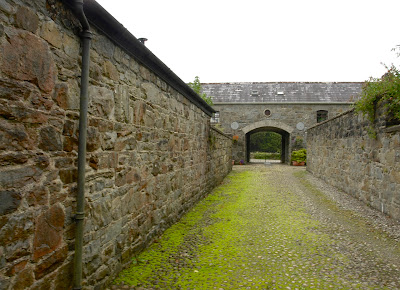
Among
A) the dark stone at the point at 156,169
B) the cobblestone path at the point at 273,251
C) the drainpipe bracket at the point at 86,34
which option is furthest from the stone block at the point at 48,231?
the dark stone at the point at 156,169

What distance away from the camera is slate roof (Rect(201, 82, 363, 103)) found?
22766 millimetres

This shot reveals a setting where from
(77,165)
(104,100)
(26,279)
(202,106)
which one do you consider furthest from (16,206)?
(202,106)

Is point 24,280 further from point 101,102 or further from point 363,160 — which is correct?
point 363,160

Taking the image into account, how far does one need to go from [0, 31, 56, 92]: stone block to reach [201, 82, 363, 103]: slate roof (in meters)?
21.1

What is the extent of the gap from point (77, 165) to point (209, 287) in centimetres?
191

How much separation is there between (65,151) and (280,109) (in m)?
21.2

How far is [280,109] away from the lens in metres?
22.3

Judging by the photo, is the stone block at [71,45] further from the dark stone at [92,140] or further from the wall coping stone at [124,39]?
the dark stone at [92,140]

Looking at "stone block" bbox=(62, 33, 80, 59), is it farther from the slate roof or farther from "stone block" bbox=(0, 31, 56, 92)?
the slate roof

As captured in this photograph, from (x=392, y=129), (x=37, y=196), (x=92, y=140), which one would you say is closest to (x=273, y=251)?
(x=92, y=140)

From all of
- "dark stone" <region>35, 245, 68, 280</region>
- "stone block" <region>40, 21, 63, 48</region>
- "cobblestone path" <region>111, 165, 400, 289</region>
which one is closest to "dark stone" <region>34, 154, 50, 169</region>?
"dark stone" <region>35, 245, 68, 280</region>

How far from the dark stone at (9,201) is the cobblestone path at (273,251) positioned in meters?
1.66

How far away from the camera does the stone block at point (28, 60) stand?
1.92 meters

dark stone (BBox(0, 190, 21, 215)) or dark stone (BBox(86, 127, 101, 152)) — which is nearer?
dark stone (BBox(0, 190, 21, 215))
